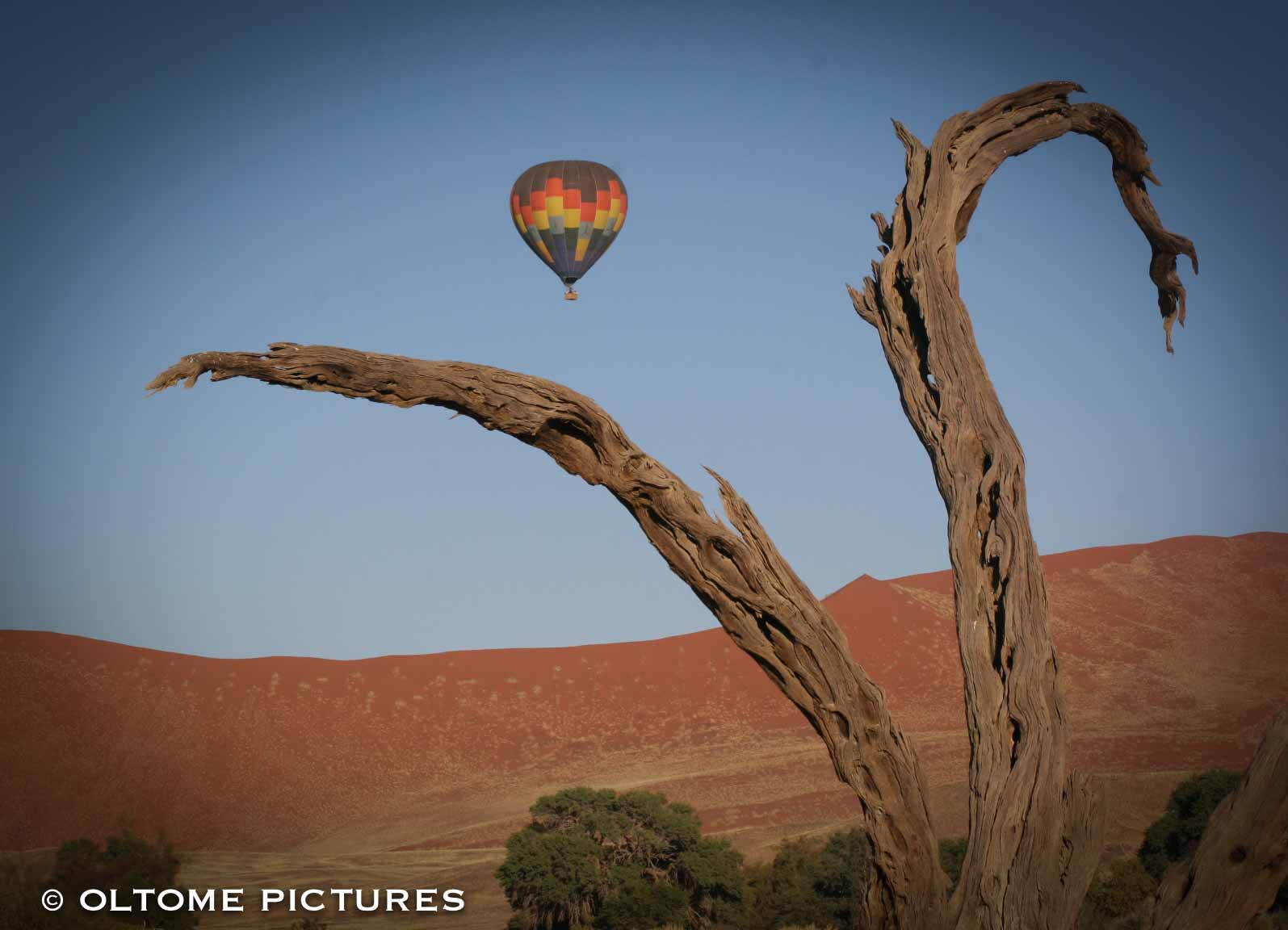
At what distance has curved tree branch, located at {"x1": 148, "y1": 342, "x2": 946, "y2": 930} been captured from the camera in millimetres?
4617

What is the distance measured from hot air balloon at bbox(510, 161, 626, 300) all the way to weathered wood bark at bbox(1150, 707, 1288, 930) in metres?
29.5

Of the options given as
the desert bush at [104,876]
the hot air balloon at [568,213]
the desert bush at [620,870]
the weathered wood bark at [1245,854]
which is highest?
the hot air balloon at [568,213]

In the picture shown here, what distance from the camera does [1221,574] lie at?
84.3m

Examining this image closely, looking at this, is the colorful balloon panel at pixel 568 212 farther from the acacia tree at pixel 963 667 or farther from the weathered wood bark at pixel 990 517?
the acacia tree at pixel 963 667

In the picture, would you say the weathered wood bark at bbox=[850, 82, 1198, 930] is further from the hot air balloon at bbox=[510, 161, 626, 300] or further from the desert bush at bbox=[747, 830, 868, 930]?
the hot air balloon at bbox=[510, 161, 626, 300]

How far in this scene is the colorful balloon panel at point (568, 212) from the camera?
32.8 metres

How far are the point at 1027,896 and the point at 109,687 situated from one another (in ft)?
266

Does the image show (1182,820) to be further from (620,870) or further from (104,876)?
(104,876)

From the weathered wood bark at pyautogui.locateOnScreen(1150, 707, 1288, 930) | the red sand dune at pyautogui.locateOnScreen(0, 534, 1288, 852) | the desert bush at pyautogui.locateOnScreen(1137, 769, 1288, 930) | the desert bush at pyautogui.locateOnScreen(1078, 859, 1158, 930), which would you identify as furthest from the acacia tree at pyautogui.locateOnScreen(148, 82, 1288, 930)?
the red sand dune at pyautogui.locateOnScreen(0, 534, 1288, 852)

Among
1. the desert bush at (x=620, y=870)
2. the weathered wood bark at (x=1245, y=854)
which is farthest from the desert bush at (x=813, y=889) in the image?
the weathered wood bark at (x=1245, y=854)

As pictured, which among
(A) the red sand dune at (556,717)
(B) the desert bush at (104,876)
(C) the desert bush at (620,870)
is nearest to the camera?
(B) the desert bush at (104,876)

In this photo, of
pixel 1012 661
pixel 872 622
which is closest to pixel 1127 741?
pixel 872 622

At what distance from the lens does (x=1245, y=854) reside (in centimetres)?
430

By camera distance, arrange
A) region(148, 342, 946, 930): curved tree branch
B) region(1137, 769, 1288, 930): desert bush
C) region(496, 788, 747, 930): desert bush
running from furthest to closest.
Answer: region(496, 788, 747, 930): desert bush
region(1137, 769, 1288, 930): desert bush
region(148, 342, 946, 930): curved tree branch
